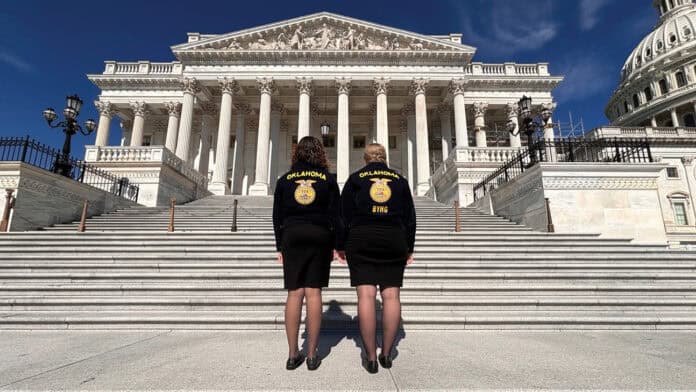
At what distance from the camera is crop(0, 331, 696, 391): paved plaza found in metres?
2.46

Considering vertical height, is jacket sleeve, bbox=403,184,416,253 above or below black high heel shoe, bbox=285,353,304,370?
above

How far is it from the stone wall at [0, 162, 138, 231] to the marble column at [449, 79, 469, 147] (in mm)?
22717

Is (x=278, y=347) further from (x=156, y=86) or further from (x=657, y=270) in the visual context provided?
(x=156, y=86)

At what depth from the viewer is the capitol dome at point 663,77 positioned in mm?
52281

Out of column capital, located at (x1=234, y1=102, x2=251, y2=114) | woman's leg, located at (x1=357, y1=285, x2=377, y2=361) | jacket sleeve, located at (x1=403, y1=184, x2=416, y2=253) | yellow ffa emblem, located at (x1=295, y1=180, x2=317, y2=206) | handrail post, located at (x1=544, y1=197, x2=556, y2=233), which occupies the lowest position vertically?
woman's leg, located at (x1=357, y1=285, x2=377, y2=361)

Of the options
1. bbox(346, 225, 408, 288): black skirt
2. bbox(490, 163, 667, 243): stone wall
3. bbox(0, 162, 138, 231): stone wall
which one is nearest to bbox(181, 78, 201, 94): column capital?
bbox(0, 162, 138, 231): stone wall

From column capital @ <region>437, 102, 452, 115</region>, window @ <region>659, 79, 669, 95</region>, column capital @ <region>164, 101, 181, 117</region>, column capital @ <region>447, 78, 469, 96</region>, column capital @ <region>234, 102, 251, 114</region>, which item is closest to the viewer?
column capital @ <region>447, 78, 469, 96</region>

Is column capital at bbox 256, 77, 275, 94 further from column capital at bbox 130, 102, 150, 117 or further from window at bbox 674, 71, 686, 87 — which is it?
window at bbox 674, 71, 686, 87

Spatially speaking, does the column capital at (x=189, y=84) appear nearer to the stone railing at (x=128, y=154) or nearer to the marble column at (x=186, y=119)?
the marble column at (x=186, y=119)

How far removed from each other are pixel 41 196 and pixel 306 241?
12162mm

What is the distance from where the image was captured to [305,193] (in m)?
3.04

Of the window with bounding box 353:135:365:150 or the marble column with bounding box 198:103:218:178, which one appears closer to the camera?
the marble column with bounding box 198:103:218:178

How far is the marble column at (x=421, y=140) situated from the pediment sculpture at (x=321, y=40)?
137 inches

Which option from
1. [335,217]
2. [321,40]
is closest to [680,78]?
[321,40]
